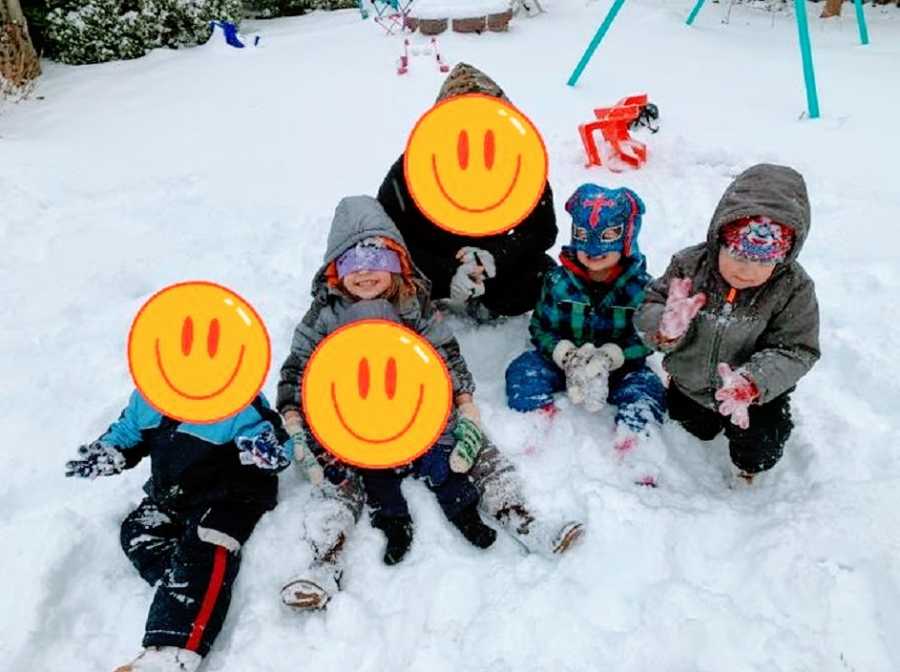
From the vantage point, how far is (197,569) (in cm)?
245

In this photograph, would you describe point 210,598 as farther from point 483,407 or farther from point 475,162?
point 475,162

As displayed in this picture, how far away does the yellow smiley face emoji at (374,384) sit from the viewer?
96.3 inches

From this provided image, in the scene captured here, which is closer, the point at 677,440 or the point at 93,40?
the point at 677,440

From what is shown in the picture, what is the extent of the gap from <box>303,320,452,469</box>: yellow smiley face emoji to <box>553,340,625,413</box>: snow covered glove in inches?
29.7

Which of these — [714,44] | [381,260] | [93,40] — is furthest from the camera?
[93,40]

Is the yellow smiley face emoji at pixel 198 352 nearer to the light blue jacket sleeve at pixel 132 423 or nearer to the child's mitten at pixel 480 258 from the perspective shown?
the light blue jacket sleeve at pixel 132 423

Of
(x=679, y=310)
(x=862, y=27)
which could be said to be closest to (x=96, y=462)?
(x=679, y=310)

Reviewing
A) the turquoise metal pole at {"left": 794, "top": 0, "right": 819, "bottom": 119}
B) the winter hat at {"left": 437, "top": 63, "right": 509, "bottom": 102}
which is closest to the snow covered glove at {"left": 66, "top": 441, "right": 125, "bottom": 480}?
the winter hat at {"left": 437, "top": 63, "right": 509, "bottom": 102}

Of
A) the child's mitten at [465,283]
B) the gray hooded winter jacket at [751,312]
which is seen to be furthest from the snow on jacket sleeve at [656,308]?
the child's mitten at [465,283]

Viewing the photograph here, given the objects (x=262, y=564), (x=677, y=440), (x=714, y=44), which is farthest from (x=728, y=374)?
(x=714, y=44)

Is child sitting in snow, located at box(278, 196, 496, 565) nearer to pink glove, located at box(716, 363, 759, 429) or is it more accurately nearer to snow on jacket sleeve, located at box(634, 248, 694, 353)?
snow on jacket sleeve, located at box(634, 248, 694, 353)

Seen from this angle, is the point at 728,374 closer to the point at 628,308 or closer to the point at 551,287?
the point at 628,308

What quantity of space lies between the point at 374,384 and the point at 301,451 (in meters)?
0.48

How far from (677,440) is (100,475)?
2.17m
